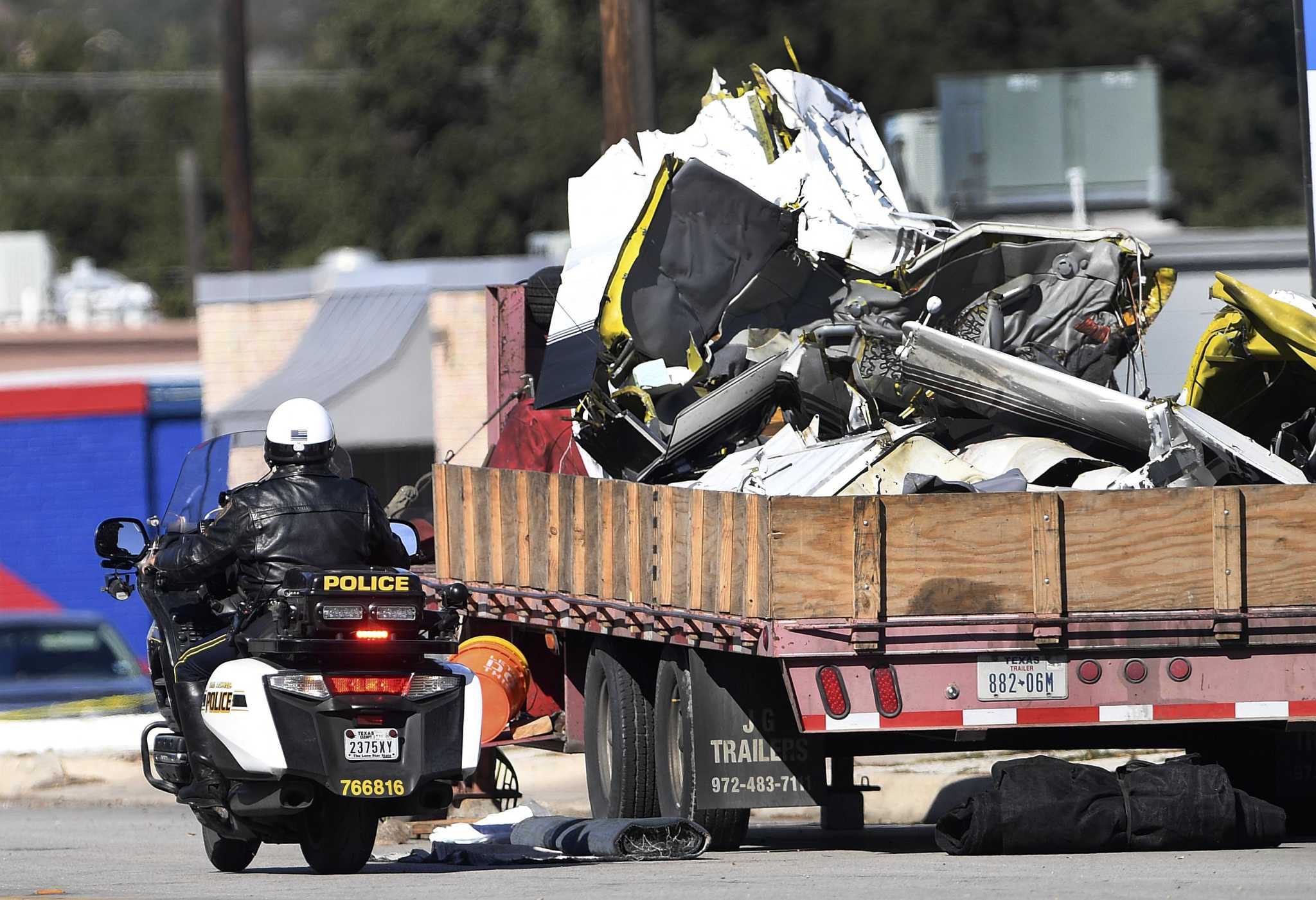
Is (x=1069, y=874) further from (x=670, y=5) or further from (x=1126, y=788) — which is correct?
(x=670, y=5)

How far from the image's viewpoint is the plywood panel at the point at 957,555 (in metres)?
9.93

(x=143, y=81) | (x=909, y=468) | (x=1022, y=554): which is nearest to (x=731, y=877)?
(x=1022, y=554)

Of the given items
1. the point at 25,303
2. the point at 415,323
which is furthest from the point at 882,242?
the point at 25,303

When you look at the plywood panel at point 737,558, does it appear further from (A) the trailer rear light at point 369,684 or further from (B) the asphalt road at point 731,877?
(A) the trailer rear light at point 369,684

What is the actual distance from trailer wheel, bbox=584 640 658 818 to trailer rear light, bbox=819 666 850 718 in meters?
2.06

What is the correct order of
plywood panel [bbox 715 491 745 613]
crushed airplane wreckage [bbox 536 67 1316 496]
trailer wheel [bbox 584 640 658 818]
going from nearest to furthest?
plywood panel [bbox 715 491 745 613] → crushed airplane wreckage [bbox 536 67 1316 496] → trailer wheel [bbox 584 640 658 818]

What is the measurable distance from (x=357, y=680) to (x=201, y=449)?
72.5 inches

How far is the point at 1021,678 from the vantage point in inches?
392

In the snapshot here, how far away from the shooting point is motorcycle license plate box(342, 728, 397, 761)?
30.5 ft

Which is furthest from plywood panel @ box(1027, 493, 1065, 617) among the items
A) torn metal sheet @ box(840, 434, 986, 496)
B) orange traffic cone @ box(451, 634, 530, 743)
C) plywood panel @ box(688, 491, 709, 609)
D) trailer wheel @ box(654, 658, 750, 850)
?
orange traffic cone @ box(451, 634, 530, 743)

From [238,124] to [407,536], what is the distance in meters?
22.1

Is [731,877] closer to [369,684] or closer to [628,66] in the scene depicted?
[369,684]

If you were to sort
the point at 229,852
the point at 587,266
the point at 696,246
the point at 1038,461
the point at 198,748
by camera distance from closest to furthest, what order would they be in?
the point at 198,748
the point at 229,852
the point at 1038,461
the point at 696,246
the point at 587,266

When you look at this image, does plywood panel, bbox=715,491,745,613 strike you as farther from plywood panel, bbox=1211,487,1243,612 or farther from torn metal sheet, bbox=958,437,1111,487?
plywood panel, bbox=1211,487,1243,612
